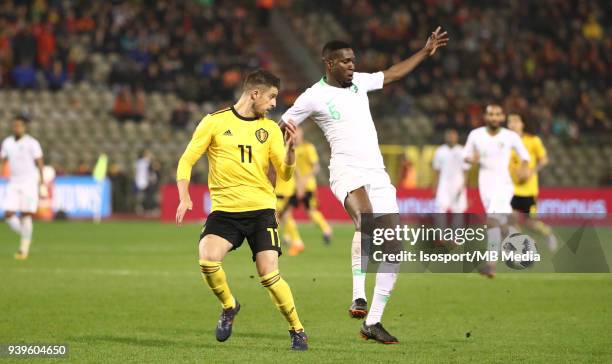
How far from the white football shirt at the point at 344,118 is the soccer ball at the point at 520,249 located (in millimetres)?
5052

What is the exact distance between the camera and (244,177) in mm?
9156

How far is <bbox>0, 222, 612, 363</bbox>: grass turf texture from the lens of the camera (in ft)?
29.5

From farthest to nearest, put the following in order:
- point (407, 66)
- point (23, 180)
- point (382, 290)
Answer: point (23, 180) < point (407, 66) < point (382, 290)

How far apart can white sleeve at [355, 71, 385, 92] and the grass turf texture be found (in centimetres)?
226

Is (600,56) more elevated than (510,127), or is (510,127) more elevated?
(600,56)

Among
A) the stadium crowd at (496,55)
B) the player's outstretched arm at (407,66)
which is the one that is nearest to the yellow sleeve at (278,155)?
the player's outstretched arm at (407,66)

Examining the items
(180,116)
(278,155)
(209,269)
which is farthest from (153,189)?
(278,155)

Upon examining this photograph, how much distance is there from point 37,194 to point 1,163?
2.68 feet

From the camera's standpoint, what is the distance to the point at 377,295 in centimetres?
955

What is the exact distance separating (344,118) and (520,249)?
18.4 feet

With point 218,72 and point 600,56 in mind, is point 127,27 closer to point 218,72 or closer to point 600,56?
point 218,72

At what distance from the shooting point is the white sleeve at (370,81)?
993cm

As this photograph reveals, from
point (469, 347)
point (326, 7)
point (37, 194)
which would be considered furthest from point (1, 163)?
point (326, 7)

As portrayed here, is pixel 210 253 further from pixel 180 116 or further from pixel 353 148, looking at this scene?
pixel 180 116
